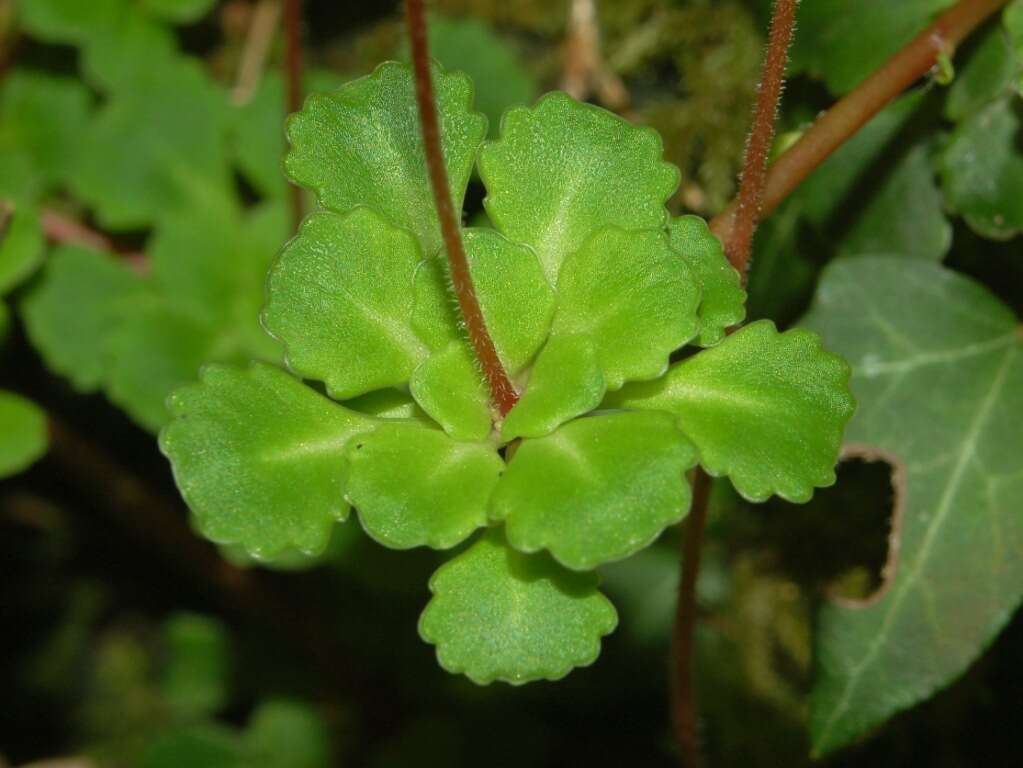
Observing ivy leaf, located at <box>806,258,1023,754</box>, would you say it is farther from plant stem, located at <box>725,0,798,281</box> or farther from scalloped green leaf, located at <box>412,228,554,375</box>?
scalloped green leaf, located at <box>412,228,554,375</box>

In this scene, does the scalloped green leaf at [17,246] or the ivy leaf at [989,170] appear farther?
the scalloped green leaf at [17,246]

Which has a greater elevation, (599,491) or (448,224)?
(448,224)

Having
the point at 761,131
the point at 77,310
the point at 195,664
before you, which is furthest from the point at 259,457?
the point at 195,664

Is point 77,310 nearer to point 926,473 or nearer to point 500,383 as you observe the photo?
point 500,383

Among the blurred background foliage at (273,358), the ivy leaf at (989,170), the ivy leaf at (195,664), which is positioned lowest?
the ivy leaf at (195,664)

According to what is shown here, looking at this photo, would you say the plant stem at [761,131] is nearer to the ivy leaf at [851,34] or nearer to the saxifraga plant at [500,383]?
the saxifraga plant at [500,383]

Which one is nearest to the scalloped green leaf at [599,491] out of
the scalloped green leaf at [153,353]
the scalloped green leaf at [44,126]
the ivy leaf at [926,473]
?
the ivy leaf at [926,473]

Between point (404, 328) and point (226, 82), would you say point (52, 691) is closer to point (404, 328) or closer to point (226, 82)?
point (226, 82)

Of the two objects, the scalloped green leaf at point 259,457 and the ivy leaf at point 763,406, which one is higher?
the ivy leaf at point 763,406
